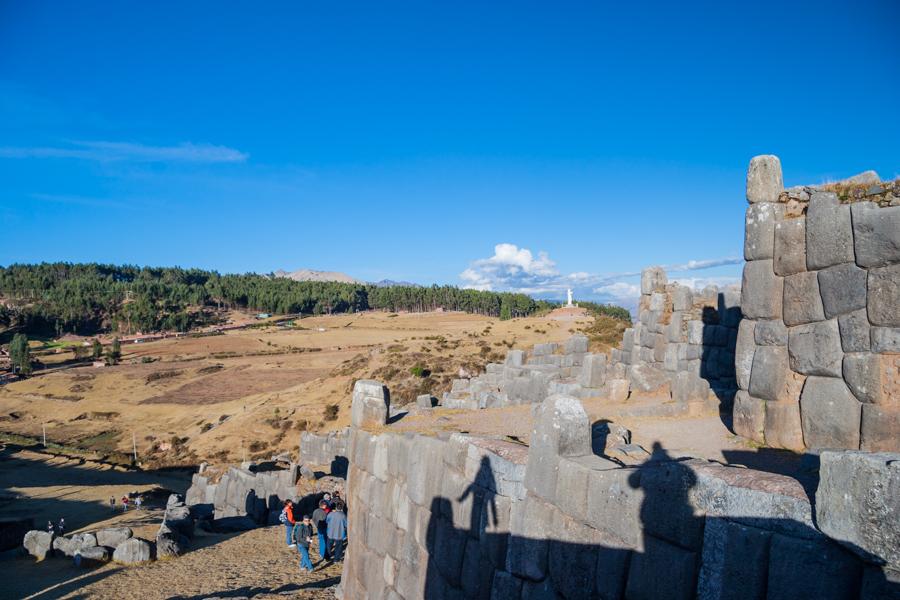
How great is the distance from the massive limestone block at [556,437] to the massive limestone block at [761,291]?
15.0ft

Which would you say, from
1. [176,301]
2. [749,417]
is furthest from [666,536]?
[176,301]

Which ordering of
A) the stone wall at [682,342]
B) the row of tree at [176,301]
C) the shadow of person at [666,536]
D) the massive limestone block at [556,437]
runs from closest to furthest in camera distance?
the shadow of person at [666,536], the massive limestone block at [556,437], the stone wall at [682,342], the row of tree at [176,301]

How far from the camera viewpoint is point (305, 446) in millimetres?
25938

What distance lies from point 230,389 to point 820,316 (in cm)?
5759

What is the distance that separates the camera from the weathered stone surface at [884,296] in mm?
6848

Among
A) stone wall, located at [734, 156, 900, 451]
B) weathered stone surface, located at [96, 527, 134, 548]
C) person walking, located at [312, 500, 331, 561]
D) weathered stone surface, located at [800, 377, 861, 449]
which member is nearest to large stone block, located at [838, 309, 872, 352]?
stone wall, located at [734, 156, 900, 451]

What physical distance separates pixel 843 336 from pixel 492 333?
5198 cm

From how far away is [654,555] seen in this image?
4270 mm

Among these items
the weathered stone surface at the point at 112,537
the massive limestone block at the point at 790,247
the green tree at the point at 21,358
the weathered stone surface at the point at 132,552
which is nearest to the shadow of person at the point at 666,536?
the massive limestone block at the point at 790,247

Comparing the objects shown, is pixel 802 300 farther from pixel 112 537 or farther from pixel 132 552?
pixel 112 537

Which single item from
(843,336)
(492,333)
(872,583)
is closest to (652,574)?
(872,583)

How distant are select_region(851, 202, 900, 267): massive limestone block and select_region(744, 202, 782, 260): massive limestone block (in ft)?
4.24

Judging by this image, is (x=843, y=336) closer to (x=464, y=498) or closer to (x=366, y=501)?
(x=464, y=498)

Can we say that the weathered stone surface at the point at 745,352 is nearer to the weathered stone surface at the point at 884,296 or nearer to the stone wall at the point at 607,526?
the weathered stone surface at the point at 884,296
